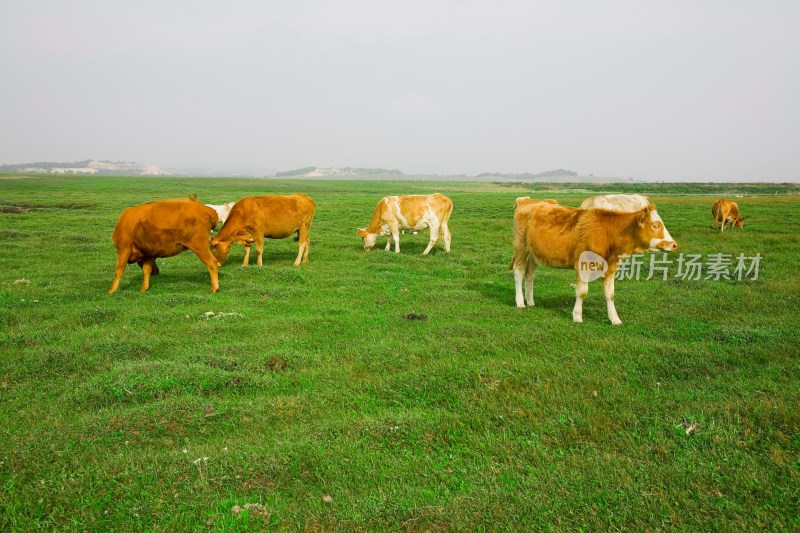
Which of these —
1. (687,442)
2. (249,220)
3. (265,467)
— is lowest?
(265,467)

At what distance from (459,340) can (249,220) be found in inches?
349

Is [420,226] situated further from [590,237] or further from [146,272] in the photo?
[146,272]

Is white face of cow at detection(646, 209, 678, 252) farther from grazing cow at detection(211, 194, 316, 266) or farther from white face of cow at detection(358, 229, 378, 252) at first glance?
white face of cow at detection(358, 229, 378, 252)

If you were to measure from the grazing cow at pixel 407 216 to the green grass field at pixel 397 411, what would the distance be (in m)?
6.23

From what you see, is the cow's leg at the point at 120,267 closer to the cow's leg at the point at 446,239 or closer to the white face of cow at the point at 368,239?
the white face of cow at the point at 368,239

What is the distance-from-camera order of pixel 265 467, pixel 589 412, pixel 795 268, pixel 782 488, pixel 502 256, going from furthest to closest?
pixel 502 256, pixel 795 268, pixel 589 412, pixel 265 467, pixel 782 488

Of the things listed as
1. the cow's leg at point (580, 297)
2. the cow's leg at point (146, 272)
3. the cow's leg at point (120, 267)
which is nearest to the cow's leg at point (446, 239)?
the cow's leg at point (580, 297)

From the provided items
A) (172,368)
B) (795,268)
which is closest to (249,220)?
(172,368)

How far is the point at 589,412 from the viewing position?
5211 mm

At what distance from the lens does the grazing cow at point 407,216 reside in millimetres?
16984

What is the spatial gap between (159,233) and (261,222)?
3640 millimetres

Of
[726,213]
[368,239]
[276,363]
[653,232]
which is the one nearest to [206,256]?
[276,363]

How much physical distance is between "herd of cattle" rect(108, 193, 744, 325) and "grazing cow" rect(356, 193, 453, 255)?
1.4 inches

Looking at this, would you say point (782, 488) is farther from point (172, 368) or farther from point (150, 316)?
point (150, 316)
